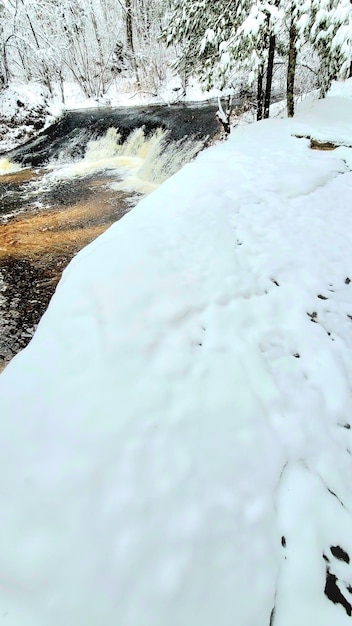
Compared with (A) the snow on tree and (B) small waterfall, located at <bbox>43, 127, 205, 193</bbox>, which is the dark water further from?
(A) the snow on tree

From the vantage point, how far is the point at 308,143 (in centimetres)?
583

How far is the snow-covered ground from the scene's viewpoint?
1244mm

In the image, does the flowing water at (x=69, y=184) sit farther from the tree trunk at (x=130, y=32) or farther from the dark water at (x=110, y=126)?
the tree trunk at (x=130, y=32)

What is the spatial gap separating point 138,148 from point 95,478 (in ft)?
35.3

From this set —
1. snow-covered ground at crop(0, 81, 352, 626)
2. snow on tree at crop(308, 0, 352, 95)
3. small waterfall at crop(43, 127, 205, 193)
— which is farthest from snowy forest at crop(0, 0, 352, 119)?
snow-covered ground at crop(0, 81, 352, 626)

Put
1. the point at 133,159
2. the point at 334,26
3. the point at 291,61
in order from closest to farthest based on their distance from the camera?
the point at 334,26 < the point at 291,61 < the point at 133,159

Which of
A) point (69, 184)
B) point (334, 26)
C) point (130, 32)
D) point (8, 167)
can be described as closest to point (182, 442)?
point (334, 26)

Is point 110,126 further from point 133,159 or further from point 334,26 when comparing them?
point 334,26

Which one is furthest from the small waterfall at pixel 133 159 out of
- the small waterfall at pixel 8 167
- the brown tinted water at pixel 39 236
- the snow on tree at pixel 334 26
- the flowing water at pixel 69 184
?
the snow on tree at pixel 334 26

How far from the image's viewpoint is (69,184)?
9438 mm

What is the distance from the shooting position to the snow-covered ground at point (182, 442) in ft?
4.08

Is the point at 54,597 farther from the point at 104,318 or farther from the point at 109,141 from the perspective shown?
the point at 109,141

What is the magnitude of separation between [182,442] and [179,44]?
13377 mm

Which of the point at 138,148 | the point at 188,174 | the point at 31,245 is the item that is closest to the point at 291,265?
the point at 188,174
